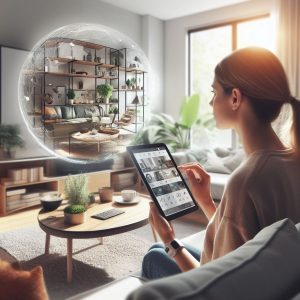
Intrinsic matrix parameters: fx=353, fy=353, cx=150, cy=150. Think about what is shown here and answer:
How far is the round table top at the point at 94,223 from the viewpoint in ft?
6.78

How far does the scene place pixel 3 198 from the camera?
380 centimetres

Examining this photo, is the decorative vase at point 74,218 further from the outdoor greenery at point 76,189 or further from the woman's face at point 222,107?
the woman's face at point 222,107

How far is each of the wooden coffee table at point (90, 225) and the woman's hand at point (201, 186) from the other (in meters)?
0.95

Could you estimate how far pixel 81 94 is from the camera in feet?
3.45

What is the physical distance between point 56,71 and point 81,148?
0.24 metres

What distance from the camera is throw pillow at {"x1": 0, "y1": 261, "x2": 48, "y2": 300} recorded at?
2.16ft

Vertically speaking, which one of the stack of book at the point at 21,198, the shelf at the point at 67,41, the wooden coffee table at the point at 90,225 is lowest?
the stack of book at the point at 21,198

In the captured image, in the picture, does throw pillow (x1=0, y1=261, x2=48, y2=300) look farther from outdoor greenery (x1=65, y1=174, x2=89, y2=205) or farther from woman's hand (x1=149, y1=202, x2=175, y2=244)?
outdoor greenery (x1=65, y1=174, x2=89, y2=205)

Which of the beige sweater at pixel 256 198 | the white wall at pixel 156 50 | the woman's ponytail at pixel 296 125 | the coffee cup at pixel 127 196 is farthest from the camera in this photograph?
the white wall at pixel 156 50

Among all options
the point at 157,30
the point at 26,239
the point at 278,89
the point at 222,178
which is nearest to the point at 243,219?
the point at 278,89

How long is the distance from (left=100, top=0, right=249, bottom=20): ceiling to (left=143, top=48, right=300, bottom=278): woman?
14.5 feet

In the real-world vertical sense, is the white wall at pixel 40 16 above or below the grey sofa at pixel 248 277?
above

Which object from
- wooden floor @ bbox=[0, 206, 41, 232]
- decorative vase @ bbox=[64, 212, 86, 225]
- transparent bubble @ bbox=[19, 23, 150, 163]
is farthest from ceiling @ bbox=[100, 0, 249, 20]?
transparent bubble @ bbox=[19, 23, 150, 163]

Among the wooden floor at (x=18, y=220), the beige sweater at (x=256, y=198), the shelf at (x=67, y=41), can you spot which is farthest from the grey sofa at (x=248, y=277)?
the wooden floor at (x=18, y=220)
